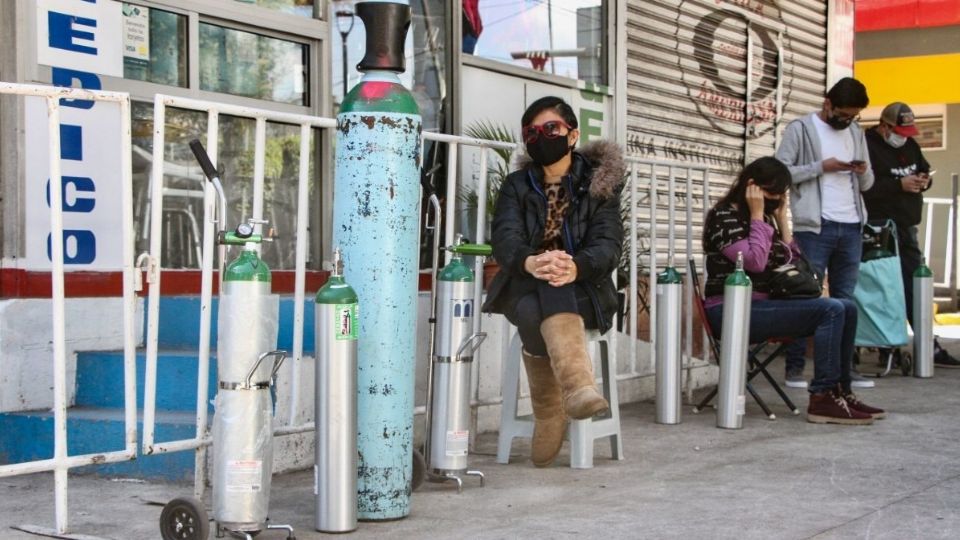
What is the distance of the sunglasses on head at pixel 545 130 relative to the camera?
535cm

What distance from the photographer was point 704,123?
34.0ft

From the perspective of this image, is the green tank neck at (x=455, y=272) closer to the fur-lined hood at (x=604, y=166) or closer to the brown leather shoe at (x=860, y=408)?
the fur-lined hood at (x=604, y=166)

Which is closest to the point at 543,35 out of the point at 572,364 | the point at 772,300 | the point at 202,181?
the point at 772,300

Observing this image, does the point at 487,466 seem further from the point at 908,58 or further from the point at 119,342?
the point at 908,58

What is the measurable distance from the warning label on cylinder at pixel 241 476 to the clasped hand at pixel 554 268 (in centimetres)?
166

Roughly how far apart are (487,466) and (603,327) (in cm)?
84

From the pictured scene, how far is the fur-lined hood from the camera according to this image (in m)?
5.31

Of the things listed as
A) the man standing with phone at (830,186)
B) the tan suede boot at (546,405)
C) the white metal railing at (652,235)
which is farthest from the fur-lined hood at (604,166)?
the man standing with phone at (830,186)

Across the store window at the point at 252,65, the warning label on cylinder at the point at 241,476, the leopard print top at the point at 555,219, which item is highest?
the store window at the point at 252,65

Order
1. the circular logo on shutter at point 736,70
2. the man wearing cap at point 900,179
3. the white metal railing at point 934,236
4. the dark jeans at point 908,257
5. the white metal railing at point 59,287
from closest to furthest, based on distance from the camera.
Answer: the white metal railing at point 59,287, the man wearing cap at point 900,179, the dark jeans at point 908,257, the circular logo on shutter at point 736,70, the white metal railing at point 934,236

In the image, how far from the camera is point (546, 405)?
18.1 feet

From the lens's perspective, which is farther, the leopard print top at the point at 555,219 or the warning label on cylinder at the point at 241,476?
the leopard print top at the point at 555,219

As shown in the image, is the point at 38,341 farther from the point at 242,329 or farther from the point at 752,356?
the point at 752,356

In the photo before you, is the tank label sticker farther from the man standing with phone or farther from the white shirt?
the white shirt
